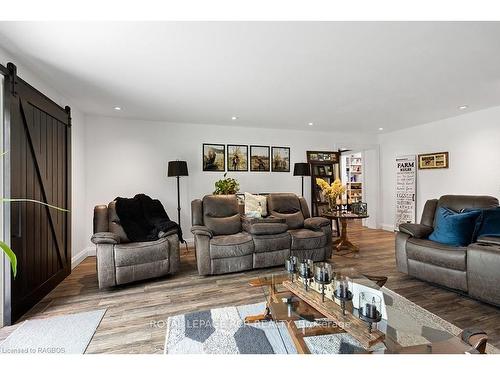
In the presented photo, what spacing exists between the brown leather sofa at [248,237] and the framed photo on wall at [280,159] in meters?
1.57

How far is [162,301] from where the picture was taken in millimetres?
2514

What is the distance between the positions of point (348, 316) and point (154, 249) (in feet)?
7.50

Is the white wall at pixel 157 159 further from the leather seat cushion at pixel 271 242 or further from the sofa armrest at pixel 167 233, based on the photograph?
the leather seat cushion at pixel 271 242

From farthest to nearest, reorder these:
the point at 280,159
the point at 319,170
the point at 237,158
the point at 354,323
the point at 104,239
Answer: the point at 319,170
the point at 280,159
the point at 237,158
the point at 104,239
the point at 354,323

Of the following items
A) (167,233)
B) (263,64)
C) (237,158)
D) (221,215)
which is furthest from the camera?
(237,158)

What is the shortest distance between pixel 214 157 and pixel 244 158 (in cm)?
64

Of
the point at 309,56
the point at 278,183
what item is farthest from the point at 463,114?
the point at 309,56

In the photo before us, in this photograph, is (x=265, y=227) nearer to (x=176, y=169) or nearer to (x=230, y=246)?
(x=230, y=246)

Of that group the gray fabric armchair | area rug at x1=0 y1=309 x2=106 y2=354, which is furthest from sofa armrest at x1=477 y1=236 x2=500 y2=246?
area rug at x1=0 y1=309 x2=106 y2=354

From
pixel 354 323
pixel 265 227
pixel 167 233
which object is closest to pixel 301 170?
pixel 265 227

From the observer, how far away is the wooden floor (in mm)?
1919

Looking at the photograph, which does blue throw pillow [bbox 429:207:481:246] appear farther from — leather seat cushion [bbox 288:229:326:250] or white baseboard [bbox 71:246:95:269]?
white baseboard [bbox 71:246:95:269]

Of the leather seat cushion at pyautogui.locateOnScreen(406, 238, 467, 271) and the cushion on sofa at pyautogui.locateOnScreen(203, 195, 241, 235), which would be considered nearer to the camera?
the leather seat cushion at pyautogui.locateOnScreen(406, 238, 467, 271)

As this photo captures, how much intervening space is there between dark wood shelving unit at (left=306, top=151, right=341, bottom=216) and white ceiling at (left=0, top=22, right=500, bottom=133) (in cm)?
178
